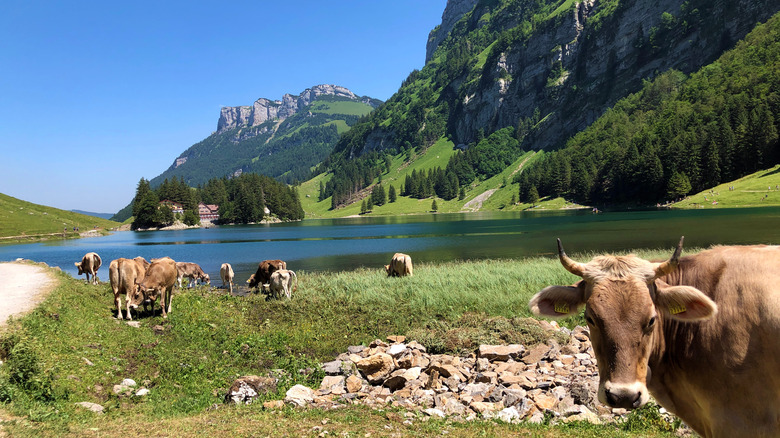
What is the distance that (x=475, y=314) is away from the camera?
16.1 metres

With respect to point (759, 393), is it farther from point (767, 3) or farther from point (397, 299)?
point (767, 3)

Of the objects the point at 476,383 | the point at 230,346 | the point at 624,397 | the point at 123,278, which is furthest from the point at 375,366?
the point at 123,278

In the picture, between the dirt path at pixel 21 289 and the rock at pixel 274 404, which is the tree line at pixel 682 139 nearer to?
the rock at pixel 274 404

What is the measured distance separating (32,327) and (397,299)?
1335cm

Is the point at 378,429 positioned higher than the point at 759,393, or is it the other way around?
the point at 759,393

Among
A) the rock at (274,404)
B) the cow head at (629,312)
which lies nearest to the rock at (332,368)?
the rock at (274,404)

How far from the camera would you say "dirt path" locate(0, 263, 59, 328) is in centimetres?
1406

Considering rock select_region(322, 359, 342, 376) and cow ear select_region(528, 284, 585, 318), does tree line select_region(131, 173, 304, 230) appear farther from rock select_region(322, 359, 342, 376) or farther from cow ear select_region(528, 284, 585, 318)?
cow ear select_region(528, 284, 585, 318)

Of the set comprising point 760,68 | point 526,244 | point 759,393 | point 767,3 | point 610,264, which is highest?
point 767,3

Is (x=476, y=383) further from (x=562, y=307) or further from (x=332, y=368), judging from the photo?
(x=562, y=307)

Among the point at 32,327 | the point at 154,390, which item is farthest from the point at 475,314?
the point at 32,327

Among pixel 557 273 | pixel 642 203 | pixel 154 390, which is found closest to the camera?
pixel 154 390

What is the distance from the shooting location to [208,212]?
567ft

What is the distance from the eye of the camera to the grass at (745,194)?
8362 centimetres
